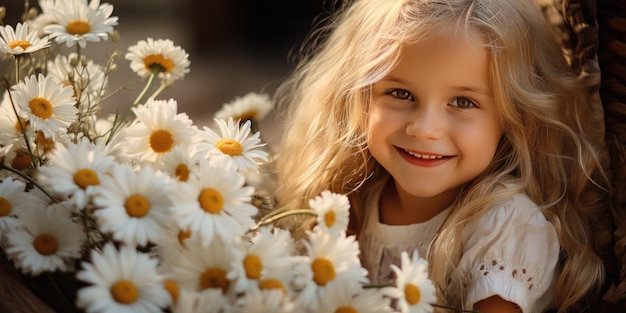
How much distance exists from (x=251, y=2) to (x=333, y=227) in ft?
13.1

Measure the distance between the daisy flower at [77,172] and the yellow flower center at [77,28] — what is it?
23cm

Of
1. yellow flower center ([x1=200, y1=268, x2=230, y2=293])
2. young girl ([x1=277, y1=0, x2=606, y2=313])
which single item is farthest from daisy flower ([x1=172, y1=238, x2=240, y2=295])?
young girl ([x1=277, y1=0, x2=606, y2=313])

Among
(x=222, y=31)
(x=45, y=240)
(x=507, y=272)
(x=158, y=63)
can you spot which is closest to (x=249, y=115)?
(x=158, y=63)

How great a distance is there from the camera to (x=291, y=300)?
0.66 m

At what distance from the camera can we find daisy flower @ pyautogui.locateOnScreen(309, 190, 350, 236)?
2.31ft

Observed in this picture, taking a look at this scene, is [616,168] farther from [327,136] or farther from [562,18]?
[327,136]

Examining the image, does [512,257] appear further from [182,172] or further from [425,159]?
[182,172]

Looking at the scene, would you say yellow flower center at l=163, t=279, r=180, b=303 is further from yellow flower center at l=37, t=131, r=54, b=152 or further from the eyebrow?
the eyebrow

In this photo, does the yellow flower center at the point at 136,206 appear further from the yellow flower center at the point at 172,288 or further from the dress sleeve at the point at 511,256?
Result: the dress sleeve at the point at 511,256

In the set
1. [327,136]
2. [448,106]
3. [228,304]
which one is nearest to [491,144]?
[448,106]

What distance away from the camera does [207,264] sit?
0.65 metres

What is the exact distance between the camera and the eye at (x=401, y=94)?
1006 mm

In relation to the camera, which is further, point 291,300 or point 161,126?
point 161,126

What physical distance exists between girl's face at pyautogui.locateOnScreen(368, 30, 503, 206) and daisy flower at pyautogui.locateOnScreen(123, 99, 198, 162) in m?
0.29
